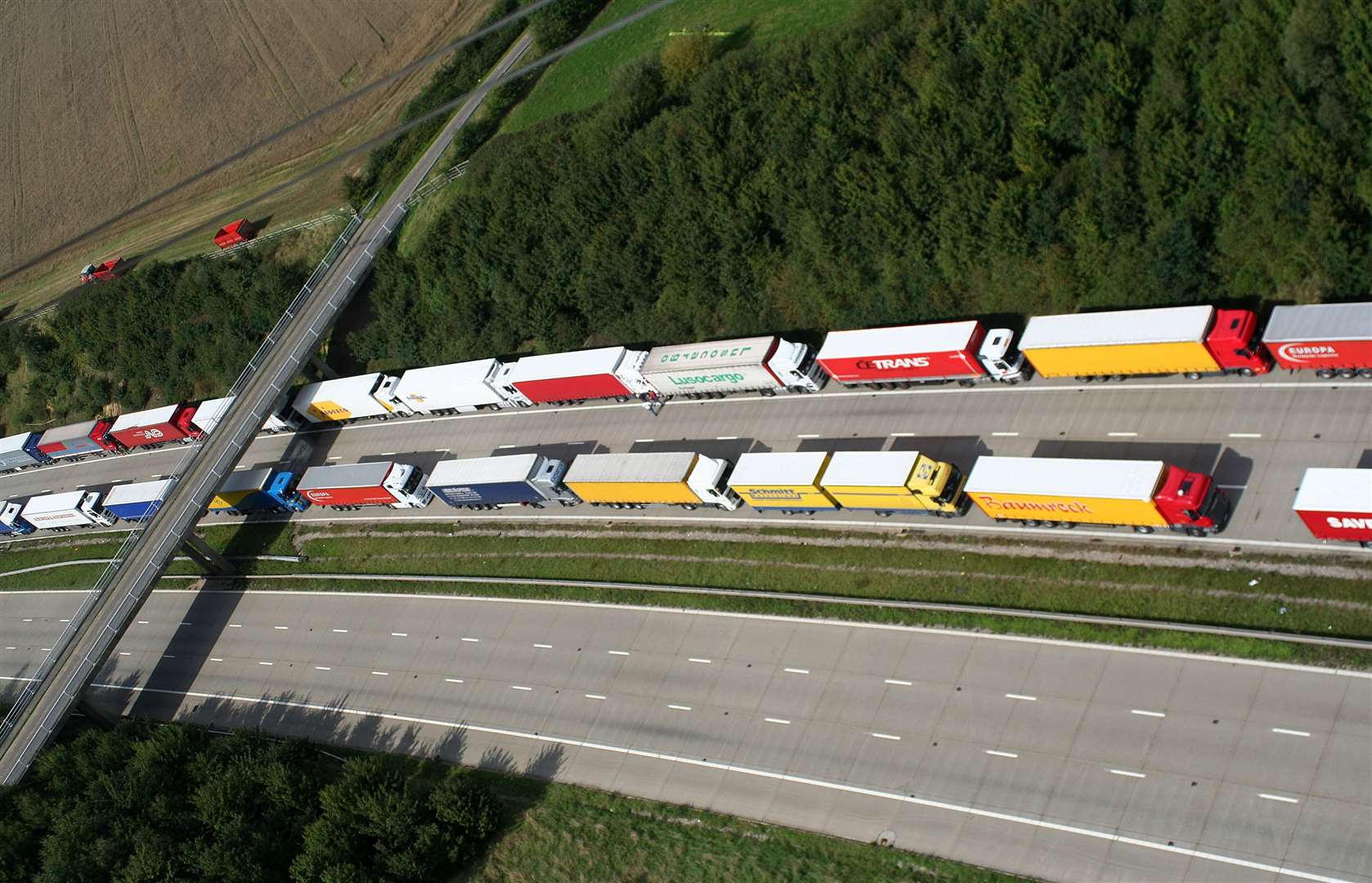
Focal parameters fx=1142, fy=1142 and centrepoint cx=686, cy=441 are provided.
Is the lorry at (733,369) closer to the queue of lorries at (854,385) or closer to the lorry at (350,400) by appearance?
the queue of lorries at (854,385)

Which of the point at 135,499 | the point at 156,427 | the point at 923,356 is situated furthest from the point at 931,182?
the point at 156,427

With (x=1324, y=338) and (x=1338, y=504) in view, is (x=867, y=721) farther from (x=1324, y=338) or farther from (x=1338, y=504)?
(x=1324, y=338)

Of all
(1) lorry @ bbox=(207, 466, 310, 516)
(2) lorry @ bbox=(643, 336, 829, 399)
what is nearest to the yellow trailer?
(2) lorry @ bbox=(643, 336, 829, 399)

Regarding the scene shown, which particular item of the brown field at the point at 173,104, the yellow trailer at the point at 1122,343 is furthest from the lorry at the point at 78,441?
the yellow trailer at the point at 1122,343

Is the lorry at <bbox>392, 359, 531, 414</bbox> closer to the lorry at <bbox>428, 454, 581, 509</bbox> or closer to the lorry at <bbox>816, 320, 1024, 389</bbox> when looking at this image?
the lorry at <bbox>428, 454, 581, 509</bbox>

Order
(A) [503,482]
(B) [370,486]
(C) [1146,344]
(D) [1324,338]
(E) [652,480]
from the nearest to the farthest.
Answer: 1. (D) [1324,338]
2. (C) [1146,344]
3. (E) [652,480]
4. (A) [503,482]
5. (B) [370,486]

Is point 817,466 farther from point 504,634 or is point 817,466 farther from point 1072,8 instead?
point 1072,8

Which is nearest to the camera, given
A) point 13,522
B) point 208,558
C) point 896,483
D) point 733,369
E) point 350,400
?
point 896,483
